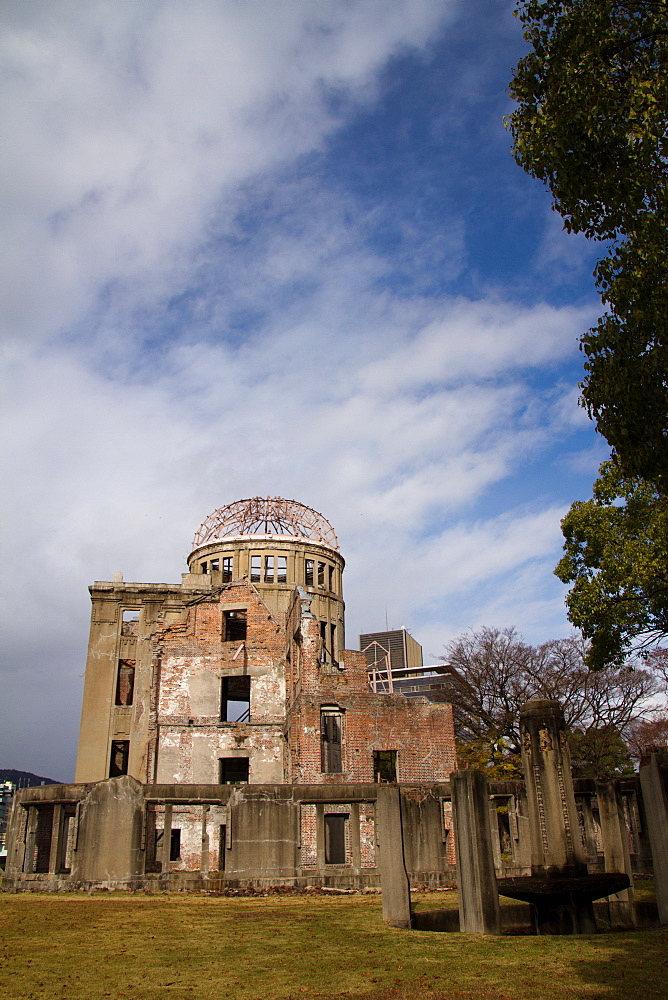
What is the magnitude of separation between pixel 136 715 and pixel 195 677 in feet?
15.7

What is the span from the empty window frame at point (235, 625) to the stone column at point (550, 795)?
19801 millimetres

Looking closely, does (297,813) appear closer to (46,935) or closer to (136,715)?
(46,935)

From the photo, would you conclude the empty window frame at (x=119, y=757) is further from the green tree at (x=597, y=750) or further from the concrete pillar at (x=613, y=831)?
the concrete pillar at (x=613, y=831)

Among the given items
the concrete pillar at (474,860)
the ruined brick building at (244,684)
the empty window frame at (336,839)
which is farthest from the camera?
the empty window frame at (336,839)

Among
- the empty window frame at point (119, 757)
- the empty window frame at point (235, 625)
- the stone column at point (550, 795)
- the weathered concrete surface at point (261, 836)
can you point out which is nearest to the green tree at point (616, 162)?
the stone column at point (550, 795)

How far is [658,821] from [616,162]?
30.8 feet

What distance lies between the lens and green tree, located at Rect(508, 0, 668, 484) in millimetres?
8625

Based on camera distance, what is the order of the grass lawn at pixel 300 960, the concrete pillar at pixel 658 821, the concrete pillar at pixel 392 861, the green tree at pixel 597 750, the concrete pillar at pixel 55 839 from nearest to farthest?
the grass lawn at pixel 300 960 → the concrete pillar at pixel 392 861 → the concrete pillar at pixel 658 821 → the concrete pillar at pixel 55 839 → the green tree at pixel 597 750

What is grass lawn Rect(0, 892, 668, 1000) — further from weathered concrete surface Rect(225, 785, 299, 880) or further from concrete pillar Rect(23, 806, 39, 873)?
concrete pillar Rect(23, 806, 39, 873)

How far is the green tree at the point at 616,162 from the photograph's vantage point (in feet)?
28.3

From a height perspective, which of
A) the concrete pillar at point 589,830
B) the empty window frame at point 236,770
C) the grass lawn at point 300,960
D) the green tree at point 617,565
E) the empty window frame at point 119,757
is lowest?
the grass lawn at point 300,960

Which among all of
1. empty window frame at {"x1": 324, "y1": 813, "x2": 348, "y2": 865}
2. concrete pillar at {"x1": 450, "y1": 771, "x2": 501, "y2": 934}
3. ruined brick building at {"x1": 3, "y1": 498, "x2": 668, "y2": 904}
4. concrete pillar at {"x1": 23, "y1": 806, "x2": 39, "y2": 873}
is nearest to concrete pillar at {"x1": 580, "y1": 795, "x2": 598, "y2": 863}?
ruined brick building at {"x1": 3, "y1": 498, "x2": 668, "y2": 904}

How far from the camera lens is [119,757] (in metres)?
33.7

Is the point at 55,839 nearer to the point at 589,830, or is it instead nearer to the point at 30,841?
the point at 30,841
